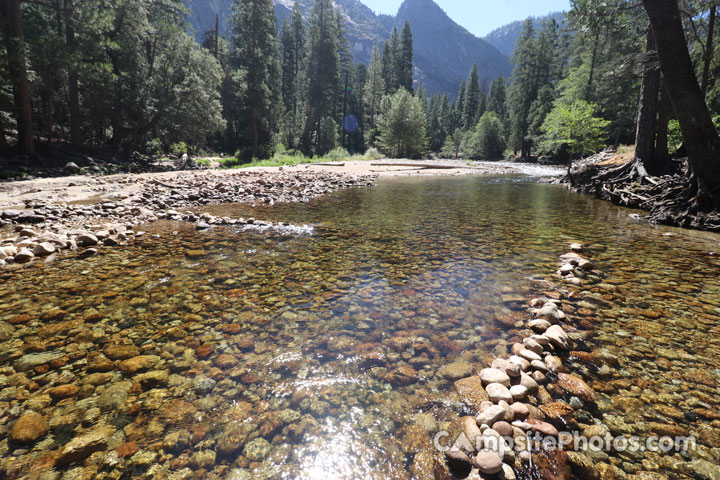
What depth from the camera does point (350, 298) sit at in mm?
4090

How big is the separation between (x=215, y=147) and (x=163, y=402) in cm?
4079

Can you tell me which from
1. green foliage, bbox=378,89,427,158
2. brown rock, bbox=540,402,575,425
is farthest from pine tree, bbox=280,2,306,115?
brown rock, bbox=540,402,575,425

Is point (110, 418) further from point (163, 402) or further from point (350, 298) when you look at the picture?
point (350, 298)

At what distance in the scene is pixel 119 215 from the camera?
8273 millimetres

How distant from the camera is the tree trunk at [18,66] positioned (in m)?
13.3

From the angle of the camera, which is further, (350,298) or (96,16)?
(96,16)

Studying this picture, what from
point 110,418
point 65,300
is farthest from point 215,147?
point 110,418

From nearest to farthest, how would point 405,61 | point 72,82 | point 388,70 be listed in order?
point 72,82
point 405,61
point 388,70

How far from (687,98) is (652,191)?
14.6ft

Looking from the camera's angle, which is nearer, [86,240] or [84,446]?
[84,446]

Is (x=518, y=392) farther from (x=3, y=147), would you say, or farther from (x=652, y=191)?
(x=3, y=147)

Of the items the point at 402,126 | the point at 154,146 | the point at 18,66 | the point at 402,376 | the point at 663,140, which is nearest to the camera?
the point at 402,376

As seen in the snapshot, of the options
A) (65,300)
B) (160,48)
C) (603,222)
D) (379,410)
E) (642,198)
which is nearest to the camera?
(379,410)

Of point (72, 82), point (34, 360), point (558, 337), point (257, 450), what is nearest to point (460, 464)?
point (257, 450)
